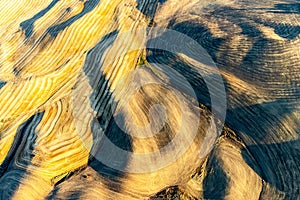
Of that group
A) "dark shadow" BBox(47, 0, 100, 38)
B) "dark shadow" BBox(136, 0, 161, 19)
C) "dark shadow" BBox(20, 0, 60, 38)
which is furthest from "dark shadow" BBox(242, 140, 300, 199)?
"dark shadow" BBox(20, 0, 60, 38)

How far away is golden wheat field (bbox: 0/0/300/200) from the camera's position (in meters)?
6.19

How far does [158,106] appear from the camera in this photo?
694cm

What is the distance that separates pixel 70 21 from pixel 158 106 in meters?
3.14

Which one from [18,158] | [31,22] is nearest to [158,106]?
[18,158]

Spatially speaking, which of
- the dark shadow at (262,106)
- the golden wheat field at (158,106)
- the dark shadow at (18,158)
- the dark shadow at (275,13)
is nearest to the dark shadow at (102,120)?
the golden wheat field at (158,106)

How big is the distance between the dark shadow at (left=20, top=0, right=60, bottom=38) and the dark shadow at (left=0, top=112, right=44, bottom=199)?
8.69ft

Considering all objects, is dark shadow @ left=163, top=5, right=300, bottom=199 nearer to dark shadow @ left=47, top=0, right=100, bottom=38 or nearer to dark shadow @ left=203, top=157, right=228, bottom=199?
dark shadow @ left=203, top=157, right=228, bottom=199

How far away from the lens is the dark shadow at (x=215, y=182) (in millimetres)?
5977

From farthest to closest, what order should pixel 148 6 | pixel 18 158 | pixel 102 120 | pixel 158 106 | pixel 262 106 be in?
pixel 148 6, pixel 102 120, pixel 158 106, pixel 18 158, pixel 262 106

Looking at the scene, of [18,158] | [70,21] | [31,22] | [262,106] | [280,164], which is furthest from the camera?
[31,22]

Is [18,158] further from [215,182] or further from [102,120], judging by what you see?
[215,182]

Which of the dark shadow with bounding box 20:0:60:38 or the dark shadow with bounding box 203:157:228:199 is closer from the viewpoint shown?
the dark shadow with bounding box 203:157:228:199

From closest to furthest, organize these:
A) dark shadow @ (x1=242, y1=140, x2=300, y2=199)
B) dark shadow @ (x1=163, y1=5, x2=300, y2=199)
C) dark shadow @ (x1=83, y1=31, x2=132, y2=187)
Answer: dark shadow @ (x1=242, y1=140, x2=300, y2=199)
dark shadow @ (x1=163, y1=5, x2=300, y2=199)
dark shadow @ (x1=83, y1=31, x2=132, y2=187)

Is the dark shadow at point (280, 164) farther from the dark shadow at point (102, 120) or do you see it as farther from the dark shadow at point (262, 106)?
the dark shadow at point (102, 120)
